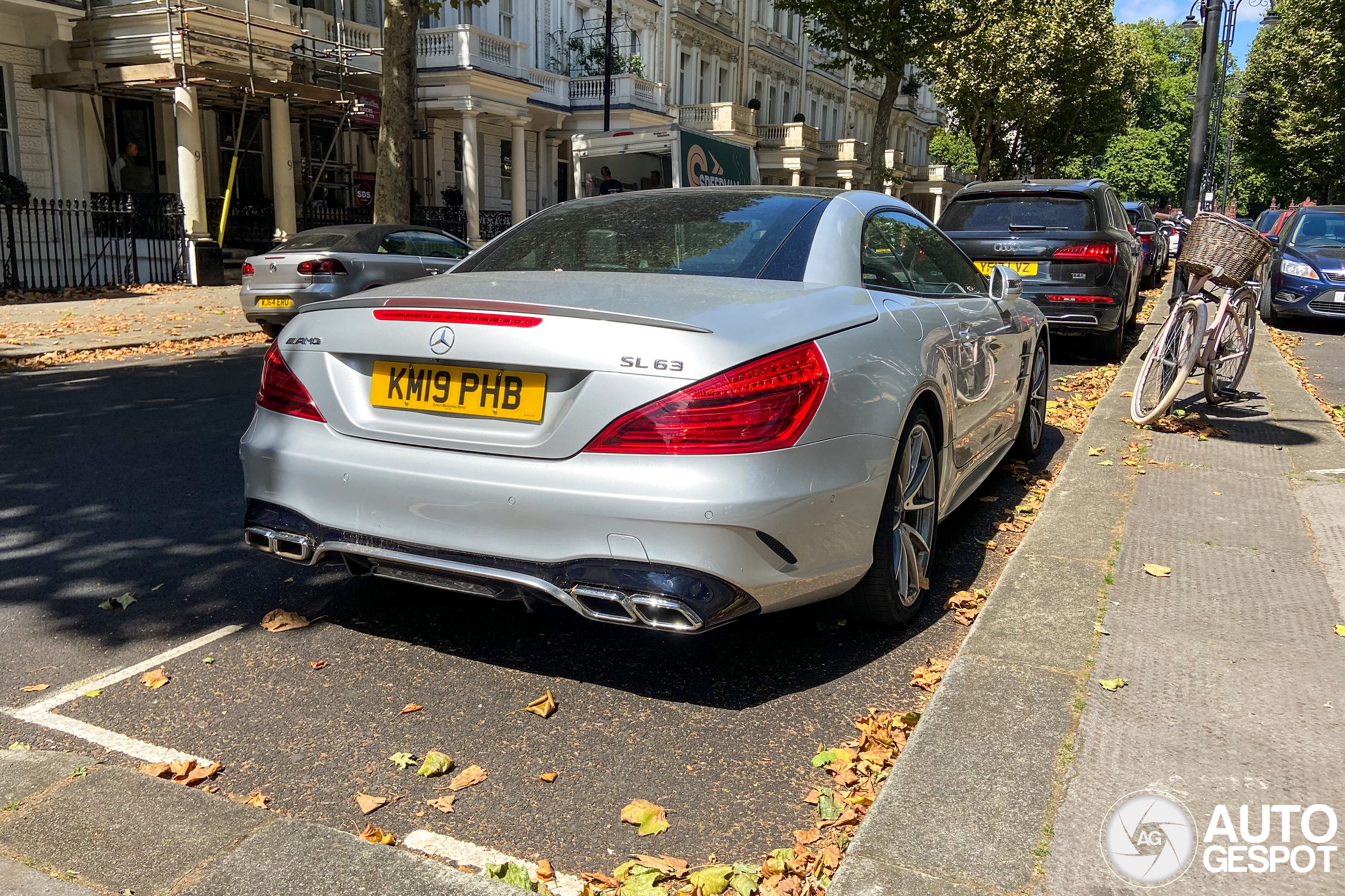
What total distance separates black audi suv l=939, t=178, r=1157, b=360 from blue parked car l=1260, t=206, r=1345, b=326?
15.6ft

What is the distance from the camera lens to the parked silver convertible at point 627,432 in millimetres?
2877

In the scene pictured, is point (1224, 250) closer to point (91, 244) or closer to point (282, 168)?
point (91, 244)

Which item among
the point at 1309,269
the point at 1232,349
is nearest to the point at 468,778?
the point at 1232,349

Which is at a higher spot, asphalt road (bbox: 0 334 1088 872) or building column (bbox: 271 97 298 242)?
building column (bbox: 271 97 298 242)

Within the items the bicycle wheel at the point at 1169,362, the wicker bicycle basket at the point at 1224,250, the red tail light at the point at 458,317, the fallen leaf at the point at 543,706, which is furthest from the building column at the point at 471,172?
the fallen leaf at the point at 543,706

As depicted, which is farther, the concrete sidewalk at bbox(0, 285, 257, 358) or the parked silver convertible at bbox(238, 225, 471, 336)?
the parked silver convertible at bbox(238, 225, 471, 336)

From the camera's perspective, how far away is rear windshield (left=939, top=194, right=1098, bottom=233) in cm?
1021

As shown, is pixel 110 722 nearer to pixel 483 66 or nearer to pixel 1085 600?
pixel 1085 600

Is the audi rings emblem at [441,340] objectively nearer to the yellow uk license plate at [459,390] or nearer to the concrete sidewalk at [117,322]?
the yellow uk license plate at [459,390]

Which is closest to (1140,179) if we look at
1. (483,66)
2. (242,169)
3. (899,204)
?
(483,66)

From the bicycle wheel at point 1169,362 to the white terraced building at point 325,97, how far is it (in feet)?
52.4

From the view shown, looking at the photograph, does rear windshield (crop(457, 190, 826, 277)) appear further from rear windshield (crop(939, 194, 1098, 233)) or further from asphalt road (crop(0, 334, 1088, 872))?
rear windshield (crop(939, 194, 1098, 233))

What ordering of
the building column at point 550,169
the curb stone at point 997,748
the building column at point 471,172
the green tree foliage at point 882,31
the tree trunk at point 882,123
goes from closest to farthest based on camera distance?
the curb stone at point 997,748 < the building column at point 471,172 < the green tree foliage at point 882,31 < the tree trunk at point 882,123 < the building column at point 550,169

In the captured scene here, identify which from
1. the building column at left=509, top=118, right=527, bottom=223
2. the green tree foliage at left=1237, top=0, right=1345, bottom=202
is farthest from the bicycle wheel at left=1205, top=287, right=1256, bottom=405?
the green tree foliage at left=1237, top=0, right=1345, bottom=202
